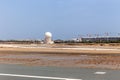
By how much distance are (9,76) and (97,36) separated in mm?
87725

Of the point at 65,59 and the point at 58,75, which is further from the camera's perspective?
the point at 65,59

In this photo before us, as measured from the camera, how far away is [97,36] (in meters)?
96.2

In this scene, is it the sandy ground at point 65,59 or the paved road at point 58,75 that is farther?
the sandy ground at point 65,59

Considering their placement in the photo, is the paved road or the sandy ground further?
the sandy ground

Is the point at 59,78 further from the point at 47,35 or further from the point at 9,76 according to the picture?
the point at 47,35

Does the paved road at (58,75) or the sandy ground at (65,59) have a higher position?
the paved road at (58,75)

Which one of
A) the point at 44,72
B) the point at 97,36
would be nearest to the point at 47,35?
the point at 97,36

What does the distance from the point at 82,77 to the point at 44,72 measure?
1.69 meters

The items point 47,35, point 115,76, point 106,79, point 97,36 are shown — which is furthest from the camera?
point 97,36

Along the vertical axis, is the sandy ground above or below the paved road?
below

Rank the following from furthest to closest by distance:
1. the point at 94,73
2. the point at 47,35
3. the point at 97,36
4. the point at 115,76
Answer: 1. the point at 97,36
2. the point at 47,35
3. the point at 94,73
4. the point at 115,76

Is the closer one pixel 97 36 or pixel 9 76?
pixel 9 76

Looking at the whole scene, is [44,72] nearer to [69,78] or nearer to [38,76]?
[38,76]

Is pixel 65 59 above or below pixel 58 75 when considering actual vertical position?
below
